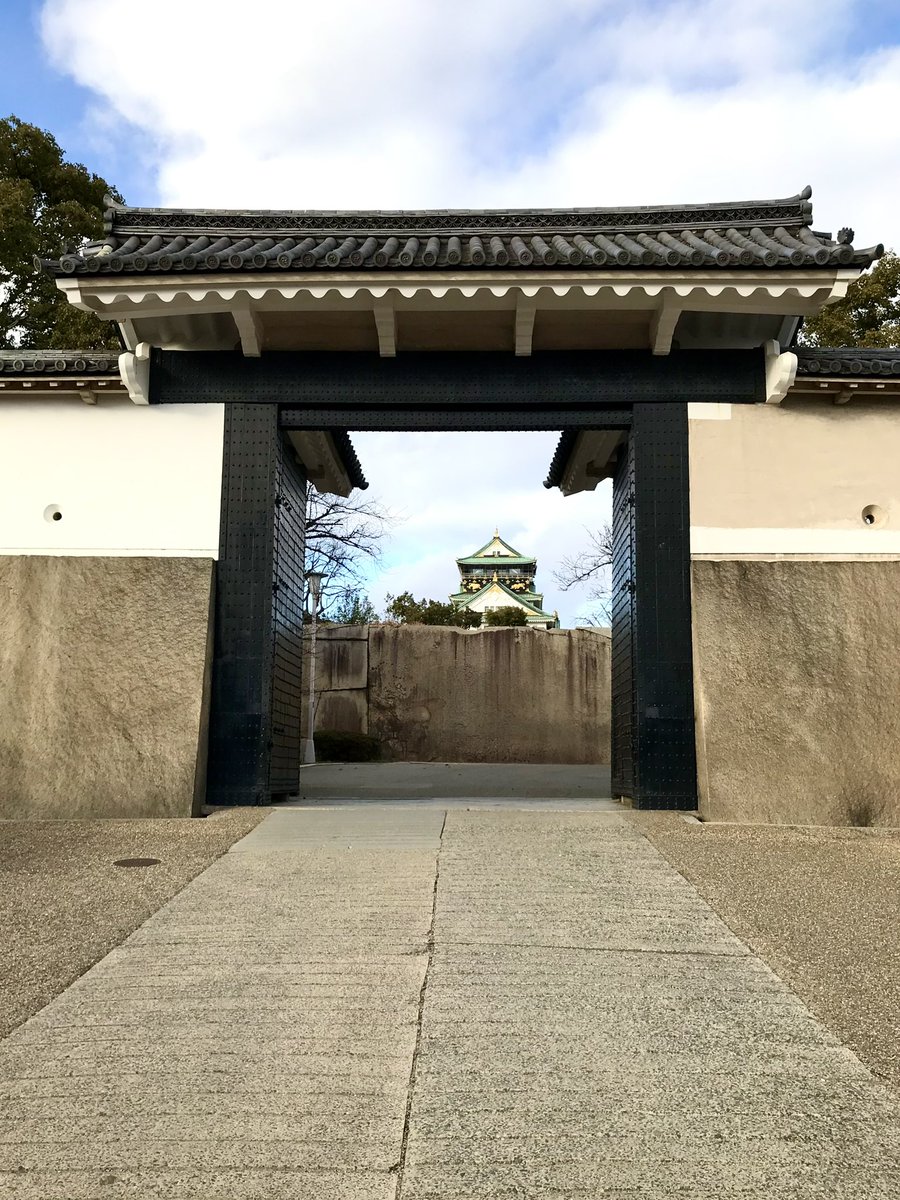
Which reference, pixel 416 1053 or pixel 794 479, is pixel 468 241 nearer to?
pixel 794 479

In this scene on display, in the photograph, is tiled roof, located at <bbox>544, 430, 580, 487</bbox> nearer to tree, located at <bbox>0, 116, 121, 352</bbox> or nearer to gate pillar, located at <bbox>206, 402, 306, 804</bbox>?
gate pillar, located at <bbox>206, 402, 306, 804</bbox>

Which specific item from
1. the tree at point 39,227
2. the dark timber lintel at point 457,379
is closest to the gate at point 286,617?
the dark timber lintel at point 457,379

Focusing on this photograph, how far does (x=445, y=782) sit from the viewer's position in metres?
11.4

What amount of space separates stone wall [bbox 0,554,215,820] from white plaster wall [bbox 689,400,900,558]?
12.2ft

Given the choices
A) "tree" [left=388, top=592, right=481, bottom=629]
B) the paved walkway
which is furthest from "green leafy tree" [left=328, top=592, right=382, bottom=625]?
the paved walkway

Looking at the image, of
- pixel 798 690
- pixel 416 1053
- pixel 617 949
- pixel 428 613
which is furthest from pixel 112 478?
pixel 428 613

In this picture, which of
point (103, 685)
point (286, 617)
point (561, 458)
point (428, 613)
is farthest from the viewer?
point (428, 613)

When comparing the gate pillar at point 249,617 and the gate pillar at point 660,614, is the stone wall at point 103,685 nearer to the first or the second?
the gate pillar at point 249,617

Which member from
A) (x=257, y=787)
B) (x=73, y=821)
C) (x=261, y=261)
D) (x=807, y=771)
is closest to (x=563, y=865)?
(x=807, y=771)

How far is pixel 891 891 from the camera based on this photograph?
4.43 metres

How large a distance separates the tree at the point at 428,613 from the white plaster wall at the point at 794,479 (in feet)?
70.7

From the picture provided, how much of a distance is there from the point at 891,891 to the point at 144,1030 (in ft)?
11.2

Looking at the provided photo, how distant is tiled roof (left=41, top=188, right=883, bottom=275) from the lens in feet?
20.7

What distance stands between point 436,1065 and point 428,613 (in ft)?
87.7
